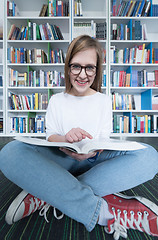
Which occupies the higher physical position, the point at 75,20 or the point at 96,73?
the point at 75,20

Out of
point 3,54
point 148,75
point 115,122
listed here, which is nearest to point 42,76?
point 3,54

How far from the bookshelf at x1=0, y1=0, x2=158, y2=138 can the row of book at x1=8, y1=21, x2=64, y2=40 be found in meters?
0.02

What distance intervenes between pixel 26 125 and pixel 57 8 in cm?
186

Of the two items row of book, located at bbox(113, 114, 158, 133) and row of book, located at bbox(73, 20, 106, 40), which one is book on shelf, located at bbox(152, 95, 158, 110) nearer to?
row of book, located at bbox(113, 114, 158, 133)

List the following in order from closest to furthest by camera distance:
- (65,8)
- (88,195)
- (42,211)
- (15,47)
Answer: (88,195), (42,211), (65,8), (15,47)

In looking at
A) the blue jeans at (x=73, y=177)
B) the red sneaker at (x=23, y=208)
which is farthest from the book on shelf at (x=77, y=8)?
the red sneaker at (x=23, y=208)

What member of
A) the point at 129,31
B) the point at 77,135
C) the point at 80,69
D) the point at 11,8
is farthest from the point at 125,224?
the point at 11,8

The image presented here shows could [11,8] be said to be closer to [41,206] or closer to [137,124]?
[137,124]

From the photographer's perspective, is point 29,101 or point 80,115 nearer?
point 80,115

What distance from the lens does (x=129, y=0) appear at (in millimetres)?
2756

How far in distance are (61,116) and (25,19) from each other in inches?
98.5

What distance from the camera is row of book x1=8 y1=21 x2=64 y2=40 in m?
2.69

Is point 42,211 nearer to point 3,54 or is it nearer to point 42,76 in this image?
point 42,76

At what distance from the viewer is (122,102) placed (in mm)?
2812
